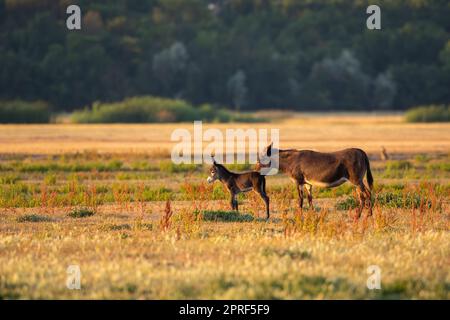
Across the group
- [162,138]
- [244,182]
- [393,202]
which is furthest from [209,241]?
[162,138]

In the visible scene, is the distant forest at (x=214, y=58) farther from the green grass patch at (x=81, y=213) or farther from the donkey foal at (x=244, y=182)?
the donkey foal at (x=244, y=182)

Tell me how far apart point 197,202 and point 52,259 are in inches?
307

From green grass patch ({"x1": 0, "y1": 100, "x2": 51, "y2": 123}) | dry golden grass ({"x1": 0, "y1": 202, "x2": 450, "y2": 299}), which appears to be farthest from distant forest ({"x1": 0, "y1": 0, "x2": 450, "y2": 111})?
dry golden grass ({"x1": 0, "y1": 202, "x2": 450, "y2": 299})

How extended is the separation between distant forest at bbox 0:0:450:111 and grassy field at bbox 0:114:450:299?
47891 millimetres

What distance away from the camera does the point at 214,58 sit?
81188 millimetres

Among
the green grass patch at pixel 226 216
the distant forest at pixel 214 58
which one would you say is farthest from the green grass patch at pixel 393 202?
the distant forest at pixel 214 58

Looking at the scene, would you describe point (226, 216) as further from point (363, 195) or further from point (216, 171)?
point (363, 195)

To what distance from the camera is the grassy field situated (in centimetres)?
1044

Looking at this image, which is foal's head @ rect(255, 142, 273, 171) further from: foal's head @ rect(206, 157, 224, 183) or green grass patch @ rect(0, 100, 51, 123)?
green grass patch @ rect(0, 100, 51, 123)

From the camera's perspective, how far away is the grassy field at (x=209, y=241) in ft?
34.2

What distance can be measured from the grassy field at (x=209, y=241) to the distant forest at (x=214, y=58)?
47891mm

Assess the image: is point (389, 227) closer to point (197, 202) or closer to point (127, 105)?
point (197, 202)

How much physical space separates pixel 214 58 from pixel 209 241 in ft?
225
